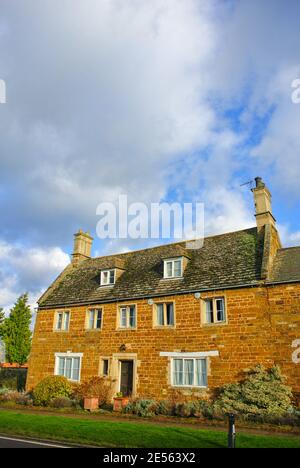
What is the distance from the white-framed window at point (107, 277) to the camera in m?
24.6

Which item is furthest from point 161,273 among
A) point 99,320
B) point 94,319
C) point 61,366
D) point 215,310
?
point 61,366

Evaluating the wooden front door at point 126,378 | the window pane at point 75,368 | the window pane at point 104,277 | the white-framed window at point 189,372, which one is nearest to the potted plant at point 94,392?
the wooden front door at point 126,378

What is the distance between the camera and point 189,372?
60.6 feet

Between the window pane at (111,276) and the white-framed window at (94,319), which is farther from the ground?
the window pane at (111,276)

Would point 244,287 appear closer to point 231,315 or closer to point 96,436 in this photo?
point 231,315

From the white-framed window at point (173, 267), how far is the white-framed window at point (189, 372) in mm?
5058

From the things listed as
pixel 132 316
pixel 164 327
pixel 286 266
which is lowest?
pixel 164 327

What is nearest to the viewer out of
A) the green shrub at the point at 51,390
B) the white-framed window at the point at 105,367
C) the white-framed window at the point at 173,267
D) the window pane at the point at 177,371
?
the window pane at the point at 177,371

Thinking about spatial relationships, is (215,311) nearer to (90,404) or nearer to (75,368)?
(90,404)

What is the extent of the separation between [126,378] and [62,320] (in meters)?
6.78

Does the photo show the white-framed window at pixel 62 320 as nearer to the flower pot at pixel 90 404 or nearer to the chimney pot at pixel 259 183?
the flower pot at pixel 90 404

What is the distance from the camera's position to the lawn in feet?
33.6
